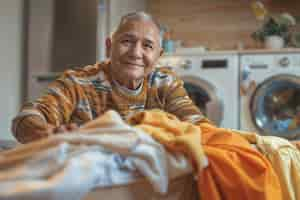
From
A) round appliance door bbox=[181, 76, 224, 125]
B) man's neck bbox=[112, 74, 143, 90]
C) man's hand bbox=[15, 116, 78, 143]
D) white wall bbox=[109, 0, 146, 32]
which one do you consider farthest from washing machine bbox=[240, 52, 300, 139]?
man's hand bbox=[15, 116, 78, 143]

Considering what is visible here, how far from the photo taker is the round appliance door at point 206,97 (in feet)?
9.73

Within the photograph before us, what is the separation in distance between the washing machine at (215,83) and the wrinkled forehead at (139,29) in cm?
183

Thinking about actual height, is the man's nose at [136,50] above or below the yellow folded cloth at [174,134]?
above

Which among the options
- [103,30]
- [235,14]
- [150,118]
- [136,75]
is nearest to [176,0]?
[235,14]

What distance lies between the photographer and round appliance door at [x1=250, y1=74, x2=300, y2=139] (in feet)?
9.39

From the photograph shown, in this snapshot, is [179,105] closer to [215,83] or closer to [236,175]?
[236,175]

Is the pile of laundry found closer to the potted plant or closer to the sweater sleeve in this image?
the sweater sleeve

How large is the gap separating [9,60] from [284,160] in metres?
2.58

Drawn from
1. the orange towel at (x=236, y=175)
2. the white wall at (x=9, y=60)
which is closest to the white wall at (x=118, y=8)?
the white wall at (x=9, y=60)

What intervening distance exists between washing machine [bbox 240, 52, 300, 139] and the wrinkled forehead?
1.85m

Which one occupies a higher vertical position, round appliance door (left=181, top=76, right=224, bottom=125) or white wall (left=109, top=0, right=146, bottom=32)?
white wall (left=109, top=0, right=146, bottom=32)

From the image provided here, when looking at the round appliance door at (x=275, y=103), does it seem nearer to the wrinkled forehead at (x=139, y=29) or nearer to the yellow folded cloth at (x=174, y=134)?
the wrinkled forehead at (x=139, y=29)

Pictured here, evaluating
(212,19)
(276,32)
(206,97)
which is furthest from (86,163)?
(212,19)

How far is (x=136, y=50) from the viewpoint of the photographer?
1.19 metres
